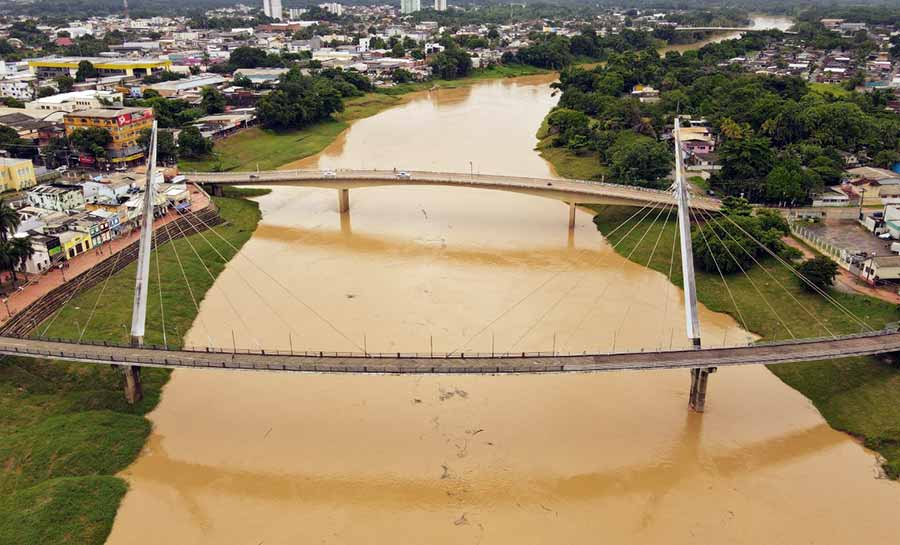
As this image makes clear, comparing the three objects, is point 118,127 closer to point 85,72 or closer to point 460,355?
point 460,355

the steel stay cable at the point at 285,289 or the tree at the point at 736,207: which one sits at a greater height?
the tree at the point at 736,207

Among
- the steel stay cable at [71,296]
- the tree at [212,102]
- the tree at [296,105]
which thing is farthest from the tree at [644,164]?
the tree at [212,102]

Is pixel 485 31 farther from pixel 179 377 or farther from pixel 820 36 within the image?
pixel 179 377

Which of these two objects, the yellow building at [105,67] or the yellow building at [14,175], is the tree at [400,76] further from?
the yellow building at [14,175]

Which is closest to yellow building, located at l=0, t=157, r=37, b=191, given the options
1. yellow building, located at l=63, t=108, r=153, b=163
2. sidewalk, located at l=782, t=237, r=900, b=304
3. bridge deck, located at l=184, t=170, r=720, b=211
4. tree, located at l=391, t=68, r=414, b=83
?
yellow building, located at l=63, t=108, r=153, b=163

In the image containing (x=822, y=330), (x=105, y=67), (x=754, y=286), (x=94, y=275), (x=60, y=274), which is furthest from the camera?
(x=105, y=67)

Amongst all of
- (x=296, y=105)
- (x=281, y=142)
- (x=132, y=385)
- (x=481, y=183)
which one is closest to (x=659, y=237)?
(x=481, y=183)

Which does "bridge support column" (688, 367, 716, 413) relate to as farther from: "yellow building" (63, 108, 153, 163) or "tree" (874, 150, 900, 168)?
"yellow building" (63, 108, 153, 163)
